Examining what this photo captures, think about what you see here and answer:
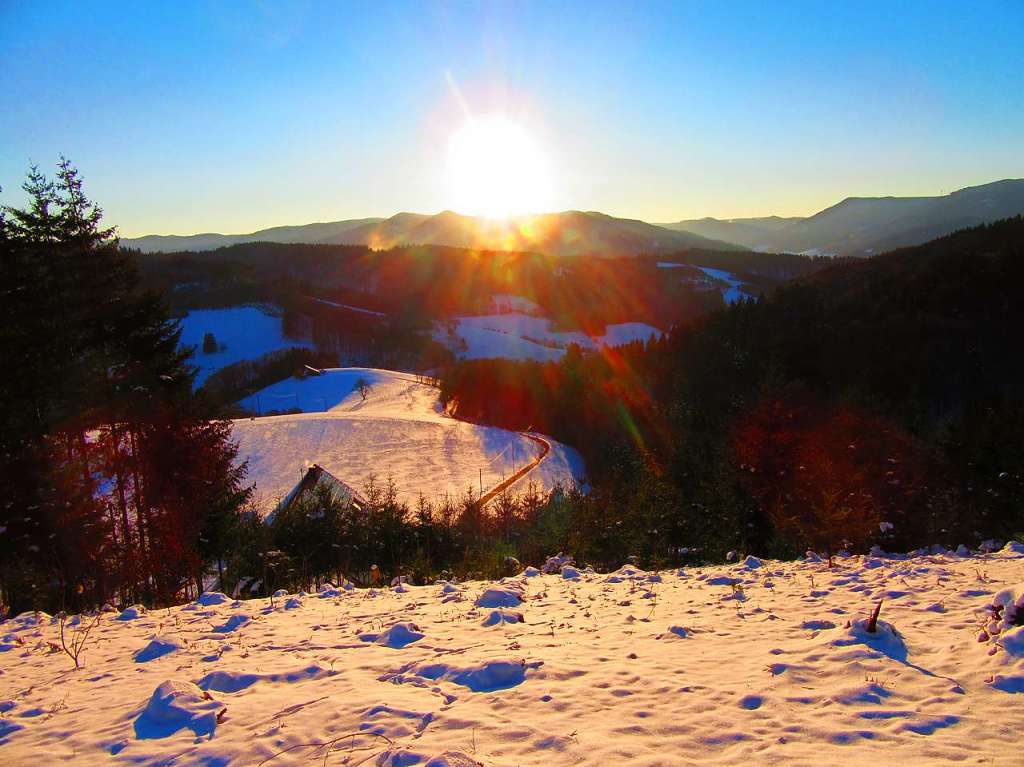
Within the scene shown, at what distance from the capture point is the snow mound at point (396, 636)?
617 centimetres

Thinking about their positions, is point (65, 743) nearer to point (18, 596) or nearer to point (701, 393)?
point (18, 596)

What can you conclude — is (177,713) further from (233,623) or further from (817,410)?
(817,410)

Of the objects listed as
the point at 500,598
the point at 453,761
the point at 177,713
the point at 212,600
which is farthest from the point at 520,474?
the point at 453,761

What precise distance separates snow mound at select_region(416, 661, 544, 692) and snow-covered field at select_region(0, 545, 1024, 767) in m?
0.02

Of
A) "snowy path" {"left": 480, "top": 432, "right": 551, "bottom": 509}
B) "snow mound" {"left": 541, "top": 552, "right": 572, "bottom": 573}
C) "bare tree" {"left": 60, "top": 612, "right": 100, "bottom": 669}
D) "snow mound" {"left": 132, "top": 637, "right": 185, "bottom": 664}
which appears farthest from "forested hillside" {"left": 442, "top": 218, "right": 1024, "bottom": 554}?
"bare tree" {"left": 60, "top": 612, "right": 100, "bottom": 669}

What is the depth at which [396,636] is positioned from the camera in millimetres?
6262

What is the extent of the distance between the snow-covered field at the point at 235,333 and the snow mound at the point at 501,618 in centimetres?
12692

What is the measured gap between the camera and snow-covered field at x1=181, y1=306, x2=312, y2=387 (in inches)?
5049

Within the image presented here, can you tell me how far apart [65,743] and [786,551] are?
1220cm

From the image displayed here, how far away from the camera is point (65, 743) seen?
428 centimetres

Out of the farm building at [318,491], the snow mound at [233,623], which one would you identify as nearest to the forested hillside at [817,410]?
the farm building at [318,491]

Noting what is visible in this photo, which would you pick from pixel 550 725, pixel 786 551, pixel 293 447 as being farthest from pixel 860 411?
pixel 293 447

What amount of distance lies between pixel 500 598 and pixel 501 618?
871 millimetres

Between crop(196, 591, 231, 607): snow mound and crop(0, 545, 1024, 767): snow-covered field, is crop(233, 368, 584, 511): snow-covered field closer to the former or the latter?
crop(196, 591, 231, 607): snow mound
